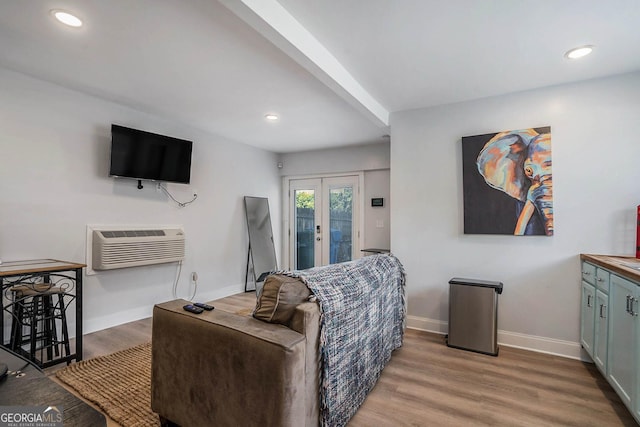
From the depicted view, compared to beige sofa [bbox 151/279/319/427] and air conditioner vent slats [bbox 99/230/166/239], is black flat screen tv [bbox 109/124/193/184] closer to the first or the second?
air conditioner vent slats [bbox 99/230/166/239]

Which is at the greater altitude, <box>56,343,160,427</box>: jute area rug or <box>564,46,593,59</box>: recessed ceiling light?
<box>564,46,593,59</box>: recessed ceiling light

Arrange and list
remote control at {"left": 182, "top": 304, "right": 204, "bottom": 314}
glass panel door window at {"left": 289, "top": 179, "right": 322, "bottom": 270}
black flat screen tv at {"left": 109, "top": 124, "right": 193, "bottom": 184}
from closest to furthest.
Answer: remote control at {"left": 182, "top": 304, "right": 204, "bottom": 314}
black flat screen tv at {"left": 109, "top": 124, "right": 193, "bottom": 184}
glass panel door window at {"left": 289, "top": 179, "right": 322, "bottom": 270}

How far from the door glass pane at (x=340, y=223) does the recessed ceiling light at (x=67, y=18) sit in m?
4.10

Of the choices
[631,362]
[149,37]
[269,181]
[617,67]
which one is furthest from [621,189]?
[269,181]

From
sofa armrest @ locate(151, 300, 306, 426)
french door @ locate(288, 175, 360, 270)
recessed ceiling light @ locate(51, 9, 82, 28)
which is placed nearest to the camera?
sofa armrest @ locate(151, 300, 306, 426)

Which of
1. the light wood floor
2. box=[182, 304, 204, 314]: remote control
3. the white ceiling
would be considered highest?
the white ceiling

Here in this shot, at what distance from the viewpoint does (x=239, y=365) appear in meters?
1.42

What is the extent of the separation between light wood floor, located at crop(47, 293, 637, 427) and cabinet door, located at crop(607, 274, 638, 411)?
226mm

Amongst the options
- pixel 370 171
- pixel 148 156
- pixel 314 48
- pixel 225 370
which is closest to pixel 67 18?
pixel 314 48

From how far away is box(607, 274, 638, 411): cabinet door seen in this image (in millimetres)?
1775

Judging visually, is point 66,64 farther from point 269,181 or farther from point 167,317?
point 269,181

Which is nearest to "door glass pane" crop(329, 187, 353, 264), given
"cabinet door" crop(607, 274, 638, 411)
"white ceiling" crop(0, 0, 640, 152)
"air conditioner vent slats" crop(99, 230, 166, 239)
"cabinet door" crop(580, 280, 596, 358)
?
"white ceiling" crop(0, 0, 640, 152)

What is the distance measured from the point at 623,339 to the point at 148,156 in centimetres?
441

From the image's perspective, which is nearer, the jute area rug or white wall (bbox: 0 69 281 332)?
the jute area rug
